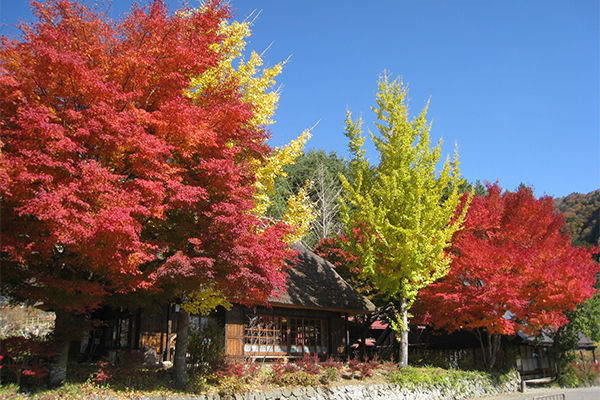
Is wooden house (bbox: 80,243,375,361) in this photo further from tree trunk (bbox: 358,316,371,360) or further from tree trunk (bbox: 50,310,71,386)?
tree trunk (bbox: 50,310,71,386)

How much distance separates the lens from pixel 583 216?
4778 cm

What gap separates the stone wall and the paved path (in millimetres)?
491

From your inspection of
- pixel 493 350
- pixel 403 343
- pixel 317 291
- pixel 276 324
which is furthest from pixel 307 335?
pixel 493 350

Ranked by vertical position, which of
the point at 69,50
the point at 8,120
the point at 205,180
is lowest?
the point at 205,180

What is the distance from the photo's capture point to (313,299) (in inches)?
664

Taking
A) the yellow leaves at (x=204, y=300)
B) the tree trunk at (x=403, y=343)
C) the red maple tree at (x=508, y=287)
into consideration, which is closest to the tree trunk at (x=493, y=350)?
the red maple tree at (x=508, y=287)

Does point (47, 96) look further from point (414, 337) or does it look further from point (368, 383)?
point (414, 337)

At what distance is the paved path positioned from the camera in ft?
52.1

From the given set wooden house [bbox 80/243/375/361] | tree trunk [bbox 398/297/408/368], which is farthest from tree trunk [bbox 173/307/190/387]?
tree trunk [bbox 398/297/408/368]

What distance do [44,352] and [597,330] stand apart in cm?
2296

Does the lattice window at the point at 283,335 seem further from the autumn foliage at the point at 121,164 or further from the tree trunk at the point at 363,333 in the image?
the autumn foliage at the point at 121,164

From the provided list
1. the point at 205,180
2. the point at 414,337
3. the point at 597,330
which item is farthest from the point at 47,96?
the point at 597,330

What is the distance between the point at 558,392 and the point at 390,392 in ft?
30.1

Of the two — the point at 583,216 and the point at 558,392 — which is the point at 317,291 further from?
the point at 583,216
